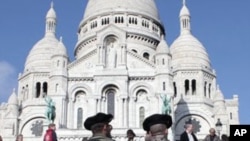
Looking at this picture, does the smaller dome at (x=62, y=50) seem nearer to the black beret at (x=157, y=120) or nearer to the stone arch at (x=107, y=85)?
the stone arch at (x=107, y=85)

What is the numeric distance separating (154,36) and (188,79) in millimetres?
7627

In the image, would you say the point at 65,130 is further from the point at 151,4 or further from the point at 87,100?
the point at 151,4

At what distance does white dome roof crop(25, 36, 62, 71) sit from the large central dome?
243 inches

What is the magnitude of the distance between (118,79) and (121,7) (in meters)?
18.0

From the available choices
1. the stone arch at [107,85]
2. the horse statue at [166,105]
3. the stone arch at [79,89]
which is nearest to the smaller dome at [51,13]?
the stone arch at [79,89]

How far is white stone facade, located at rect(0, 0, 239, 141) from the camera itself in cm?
5109

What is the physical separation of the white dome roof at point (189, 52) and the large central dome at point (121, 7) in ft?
18.8

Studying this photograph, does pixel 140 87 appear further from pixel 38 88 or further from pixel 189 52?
pixel 38 88

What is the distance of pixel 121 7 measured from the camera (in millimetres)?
67812

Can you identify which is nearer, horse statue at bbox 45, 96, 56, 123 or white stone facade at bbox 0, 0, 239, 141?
horse statue at bbox 45, 96, 56, 123

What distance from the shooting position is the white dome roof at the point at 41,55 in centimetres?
6362

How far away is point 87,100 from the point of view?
2031 inches

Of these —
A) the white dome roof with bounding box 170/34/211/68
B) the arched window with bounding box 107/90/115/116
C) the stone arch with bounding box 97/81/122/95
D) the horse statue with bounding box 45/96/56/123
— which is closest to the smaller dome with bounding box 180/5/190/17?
the white dome roof with bounding box 170/34/211/68

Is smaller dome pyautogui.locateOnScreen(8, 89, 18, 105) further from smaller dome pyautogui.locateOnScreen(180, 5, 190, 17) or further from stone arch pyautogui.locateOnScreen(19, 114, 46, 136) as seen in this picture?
smaller dome pyautogui.locateOnScreen(180, 5, 190, 17)
